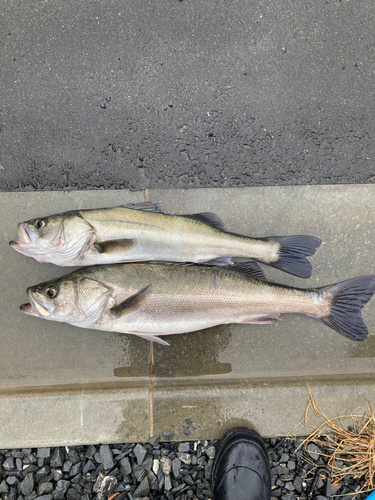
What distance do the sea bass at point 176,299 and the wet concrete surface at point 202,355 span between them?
16.9 inches

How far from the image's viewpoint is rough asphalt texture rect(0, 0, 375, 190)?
3512mm

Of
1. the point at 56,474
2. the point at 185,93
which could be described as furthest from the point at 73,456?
the point at 185,93

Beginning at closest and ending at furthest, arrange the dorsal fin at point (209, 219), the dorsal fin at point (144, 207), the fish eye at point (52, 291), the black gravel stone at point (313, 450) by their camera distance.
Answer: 1. the fish eye at point (52, 291)
2. the dorsal fin at point (144, 207)
3. the dorsal fin at point (209, 219)
4. the black gravel stone at point (313, 450)

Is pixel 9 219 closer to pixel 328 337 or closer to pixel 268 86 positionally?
pixel 268 86

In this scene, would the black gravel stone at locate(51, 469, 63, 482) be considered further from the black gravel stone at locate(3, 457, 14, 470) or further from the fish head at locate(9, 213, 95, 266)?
the fish head at locate(9, 213, 95, 266)

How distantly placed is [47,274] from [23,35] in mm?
2600

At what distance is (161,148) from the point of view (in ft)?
11.7

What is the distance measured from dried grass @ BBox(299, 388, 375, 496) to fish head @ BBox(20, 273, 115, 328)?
7.75 ft

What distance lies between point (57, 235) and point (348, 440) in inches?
139

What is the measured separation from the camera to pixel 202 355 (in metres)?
3.51

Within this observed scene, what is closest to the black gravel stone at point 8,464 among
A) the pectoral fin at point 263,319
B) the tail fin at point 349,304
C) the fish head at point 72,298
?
the fish head at point 72,298

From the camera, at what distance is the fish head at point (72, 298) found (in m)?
2.85

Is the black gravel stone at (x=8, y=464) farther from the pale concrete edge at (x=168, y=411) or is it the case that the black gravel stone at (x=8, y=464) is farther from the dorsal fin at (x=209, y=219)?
the dorsal fin at (x=209, y=219)

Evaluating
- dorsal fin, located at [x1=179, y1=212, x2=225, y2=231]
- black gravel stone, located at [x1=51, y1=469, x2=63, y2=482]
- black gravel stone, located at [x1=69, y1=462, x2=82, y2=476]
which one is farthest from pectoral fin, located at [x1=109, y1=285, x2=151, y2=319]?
black gravel stone, located at [x1=51, y1=469, x2=63, y2=482]
